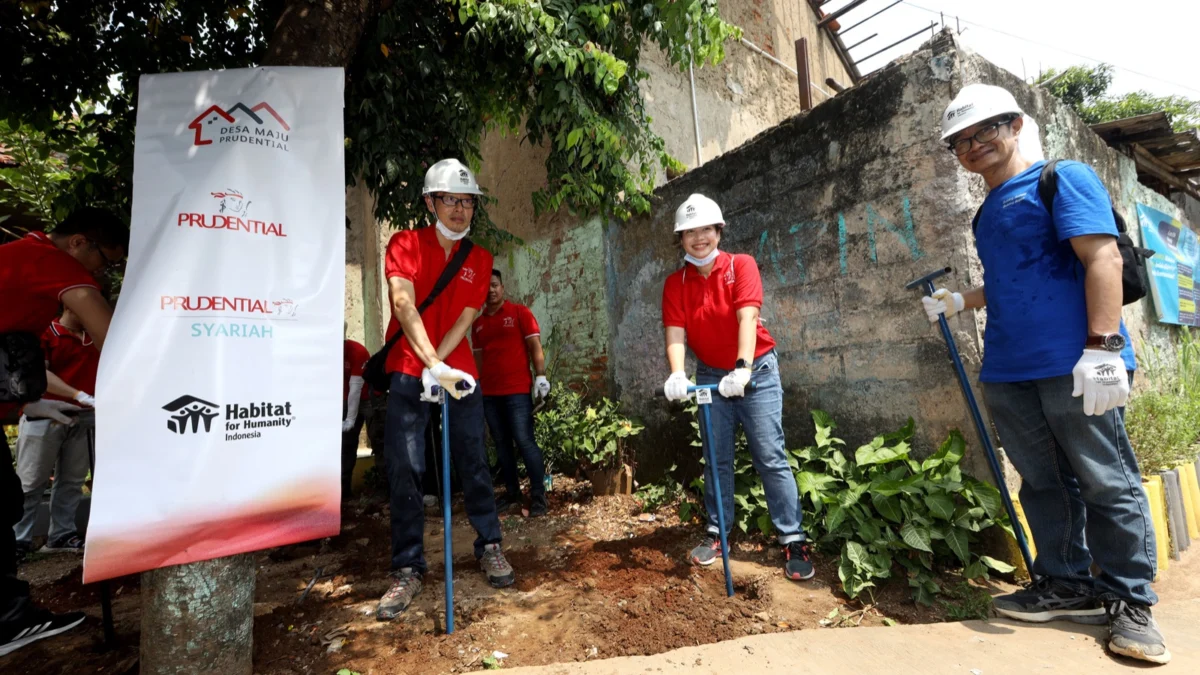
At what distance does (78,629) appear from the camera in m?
2.72

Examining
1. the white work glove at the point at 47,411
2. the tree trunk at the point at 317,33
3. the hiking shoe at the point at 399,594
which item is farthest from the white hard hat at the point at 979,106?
the white work glove at the point at 47,411

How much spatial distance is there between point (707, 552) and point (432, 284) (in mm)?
2066

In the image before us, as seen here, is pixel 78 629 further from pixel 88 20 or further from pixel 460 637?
pixel 88 20

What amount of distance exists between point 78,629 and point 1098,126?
7.31 meters

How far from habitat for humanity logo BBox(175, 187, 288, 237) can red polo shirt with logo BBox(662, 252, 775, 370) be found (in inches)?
80.5

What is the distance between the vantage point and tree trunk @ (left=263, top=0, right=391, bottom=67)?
7.88 feet

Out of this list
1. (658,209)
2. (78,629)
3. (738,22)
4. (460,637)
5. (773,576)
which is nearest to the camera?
(460,637)

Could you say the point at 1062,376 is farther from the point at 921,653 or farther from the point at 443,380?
the point at 443,380

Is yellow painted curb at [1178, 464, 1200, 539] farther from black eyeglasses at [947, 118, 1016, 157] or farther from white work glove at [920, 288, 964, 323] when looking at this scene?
black eyeglasses at [947, 118, 1016, 157]

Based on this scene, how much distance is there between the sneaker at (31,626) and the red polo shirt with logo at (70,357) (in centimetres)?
175

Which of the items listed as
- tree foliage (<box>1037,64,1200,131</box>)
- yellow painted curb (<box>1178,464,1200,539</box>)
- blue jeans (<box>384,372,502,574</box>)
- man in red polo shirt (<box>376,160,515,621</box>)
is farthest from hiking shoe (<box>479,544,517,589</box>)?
tree foliage (<box>1037,64,1200,131</box>)

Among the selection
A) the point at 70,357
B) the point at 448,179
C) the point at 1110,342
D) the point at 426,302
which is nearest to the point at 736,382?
the point at 1110,342

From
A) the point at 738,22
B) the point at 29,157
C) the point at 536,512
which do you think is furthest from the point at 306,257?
the point at 738,22

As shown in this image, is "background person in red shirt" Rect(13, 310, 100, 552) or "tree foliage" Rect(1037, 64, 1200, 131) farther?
"tree foliage" Rect(1037, 64, 1200, 131)
